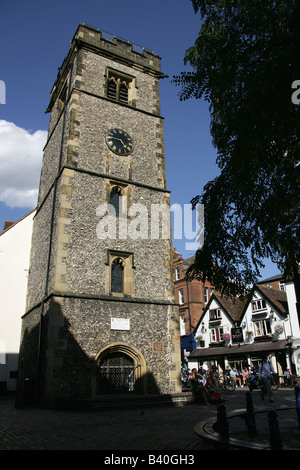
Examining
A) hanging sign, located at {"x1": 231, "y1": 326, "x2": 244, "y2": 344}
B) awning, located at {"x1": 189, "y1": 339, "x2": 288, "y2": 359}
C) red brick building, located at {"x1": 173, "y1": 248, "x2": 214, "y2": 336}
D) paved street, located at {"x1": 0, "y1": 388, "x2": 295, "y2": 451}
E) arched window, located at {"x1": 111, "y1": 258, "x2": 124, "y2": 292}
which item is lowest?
paved street, located at {"x1": 0, "y1": 388, "x2": 295, "y2": 451}

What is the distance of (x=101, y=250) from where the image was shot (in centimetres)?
1455

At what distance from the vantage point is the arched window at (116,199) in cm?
1598

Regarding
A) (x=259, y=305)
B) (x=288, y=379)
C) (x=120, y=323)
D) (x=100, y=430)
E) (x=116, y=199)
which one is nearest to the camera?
(x=100, y=430)

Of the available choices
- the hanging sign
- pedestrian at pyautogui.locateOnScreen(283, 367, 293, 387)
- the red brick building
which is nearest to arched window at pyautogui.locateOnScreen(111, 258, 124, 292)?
pedestrian at pyautogui.locateOnScreen(283, 367, 293, 387)

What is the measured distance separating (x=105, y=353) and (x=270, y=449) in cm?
895

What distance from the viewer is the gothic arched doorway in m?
12.9

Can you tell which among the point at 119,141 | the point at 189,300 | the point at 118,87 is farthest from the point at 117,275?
the point at 189,300

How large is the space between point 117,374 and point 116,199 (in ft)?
24.7

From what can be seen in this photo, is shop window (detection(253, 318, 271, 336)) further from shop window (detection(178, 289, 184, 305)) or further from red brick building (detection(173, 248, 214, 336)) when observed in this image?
shop window (detection(178, 289, 184, 305))

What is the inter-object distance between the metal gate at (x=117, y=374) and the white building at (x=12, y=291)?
6.92 meters

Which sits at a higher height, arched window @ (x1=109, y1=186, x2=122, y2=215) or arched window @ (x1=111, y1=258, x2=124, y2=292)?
arched window @ (x1=109, y1=186, x2=122, y2=215)

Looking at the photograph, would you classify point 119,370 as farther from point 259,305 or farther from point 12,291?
point 259,305

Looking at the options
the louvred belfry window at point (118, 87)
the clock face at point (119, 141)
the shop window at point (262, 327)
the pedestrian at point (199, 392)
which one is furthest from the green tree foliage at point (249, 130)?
the shop window at point (262, 327)

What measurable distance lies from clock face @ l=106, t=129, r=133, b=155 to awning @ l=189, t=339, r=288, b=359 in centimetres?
1888
